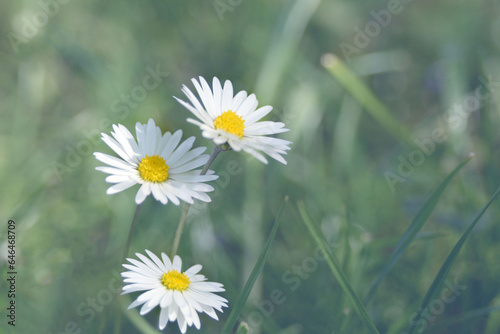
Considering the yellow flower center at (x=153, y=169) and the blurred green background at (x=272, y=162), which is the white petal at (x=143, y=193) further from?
the blurred green background at (x=272, y=162)

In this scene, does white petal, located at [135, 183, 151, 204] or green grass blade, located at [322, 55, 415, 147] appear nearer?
white petal, located at [135, 183, 151, 204]

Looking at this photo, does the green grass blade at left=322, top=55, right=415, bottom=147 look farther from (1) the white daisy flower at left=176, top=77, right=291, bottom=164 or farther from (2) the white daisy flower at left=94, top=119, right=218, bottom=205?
(2) the white daisy flower at left=94, top=119, right=218, bottom=205

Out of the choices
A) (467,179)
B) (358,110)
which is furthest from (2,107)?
(467,179)

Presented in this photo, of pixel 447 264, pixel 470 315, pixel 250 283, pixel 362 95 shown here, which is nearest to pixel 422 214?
pixel 447 264

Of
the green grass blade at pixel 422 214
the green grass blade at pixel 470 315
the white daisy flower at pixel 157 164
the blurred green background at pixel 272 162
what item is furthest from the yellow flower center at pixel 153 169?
the green grass blade at pixel 470 315

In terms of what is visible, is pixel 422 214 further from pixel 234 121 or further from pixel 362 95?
pixel 362 95

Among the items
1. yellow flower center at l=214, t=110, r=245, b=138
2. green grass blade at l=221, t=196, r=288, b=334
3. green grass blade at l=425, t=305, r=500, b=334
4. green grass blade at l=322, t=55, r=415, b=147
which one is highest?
green grass blade at l=322, t=55, r=415, b=147

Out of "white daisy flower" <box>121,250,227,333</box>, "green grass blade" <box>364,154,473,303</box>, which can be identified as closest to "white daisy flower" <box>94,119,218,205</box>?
"white daisy flower" <box>121,250,227,333</box>

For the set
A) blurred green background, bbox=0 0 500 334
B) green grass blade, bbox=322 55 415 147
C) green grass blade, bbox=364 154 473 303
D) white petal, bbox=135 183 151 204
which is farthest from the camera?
green grass blade, bbox=322 55 415 147

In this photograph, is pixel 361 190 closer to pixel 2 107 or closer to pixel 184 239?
pixel 184 239
